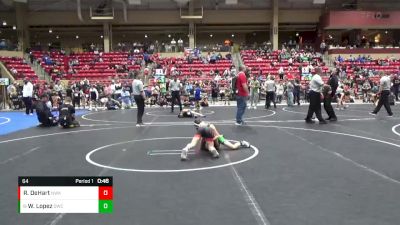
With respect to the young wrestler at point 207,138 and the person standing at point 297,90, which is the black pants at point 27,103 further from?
the young wrestler at point 207,138

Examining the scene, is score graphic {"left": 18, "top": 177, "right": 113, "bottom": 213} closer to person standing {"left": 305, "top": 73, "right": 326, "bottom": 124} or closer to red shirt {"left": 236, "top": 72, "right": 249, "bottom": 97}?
red shirt {"left": 236, "top": 72, "right": 249, "bottom": 97}

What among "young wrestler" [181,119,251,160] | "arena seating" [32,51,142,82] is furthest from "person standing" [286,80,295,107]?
"arena seating" [32,51,142,82]

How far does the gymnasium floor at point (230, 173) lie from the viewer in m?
4.44

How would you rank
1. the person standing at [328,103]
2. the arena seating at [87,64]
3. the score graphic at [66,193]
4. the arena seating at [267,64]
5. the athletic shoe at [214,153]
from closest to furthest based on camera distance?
the score graphic at [66,193]
the athletic shoe at [214,153]
the person standing at [328,103]
the arena seating at [267,64]
the arena seating at [87,64]

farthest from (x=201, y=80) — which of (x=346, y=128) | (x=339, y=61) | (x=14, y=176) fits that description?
(x=14, y=176)

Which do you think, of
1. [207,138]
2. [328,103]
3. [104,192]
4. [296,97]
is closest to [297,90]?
[296,97]

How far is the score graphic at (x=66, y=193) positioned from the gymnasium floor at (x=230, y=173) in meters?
1.31

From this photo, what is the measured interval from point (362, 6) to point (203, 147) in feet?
119

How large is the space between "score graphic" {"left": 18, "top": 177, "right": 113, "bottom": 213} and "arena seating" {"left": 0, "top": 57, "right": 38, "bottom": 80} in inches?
1175

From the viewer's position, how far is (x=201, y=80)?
90.9ft

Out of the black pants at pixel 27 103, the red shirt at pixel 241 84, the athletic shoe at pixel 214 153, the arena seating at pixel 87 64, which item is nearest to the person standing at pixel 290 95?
the red shirt at pixel 241 84

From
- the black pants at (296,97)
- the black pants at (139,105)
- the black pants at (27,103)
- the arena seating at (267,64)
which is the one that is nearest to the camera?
the black pants at (139,105)

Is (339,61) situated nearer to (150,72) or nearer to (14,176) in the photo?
(150,72)

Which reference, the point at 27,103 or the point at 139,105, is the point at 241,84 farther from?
the point at 27,103
